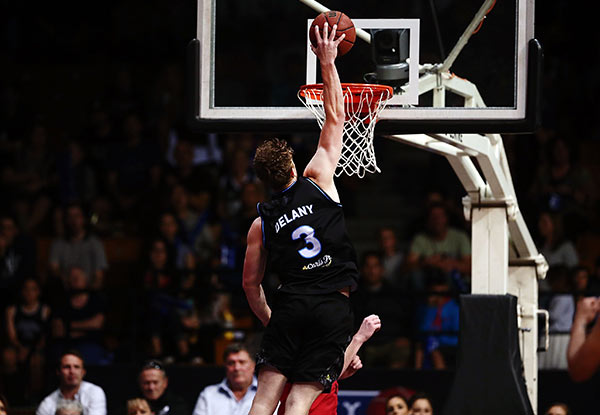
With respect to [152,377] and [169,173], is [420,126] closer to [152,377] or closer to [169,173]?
[152,377]

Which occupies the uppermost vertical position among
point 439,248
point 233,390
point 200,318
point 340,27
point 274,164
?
point 340,27

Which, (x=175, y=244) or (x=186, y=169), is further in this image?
(x=186, y=169)

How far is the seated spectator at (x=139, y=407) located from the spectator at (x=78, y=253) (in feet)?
7.68

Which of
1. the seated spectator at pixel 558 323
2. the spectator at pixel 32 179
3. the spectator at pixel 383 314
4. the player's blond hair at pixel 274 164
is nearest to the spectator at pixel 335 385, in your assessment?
the player's blond hair at pixel 274 164

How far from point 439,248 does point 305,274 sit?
5863 mm

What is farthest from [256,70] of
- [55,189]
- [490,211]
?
[55,189]

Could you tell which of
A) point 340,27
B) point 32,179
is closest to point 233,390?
point 340,27

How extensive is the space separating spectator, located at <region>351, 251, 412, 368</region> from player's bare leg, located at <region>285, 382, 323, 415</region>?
186 inches

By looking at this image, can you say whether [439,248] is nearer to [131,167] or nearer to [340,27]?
[131,167]

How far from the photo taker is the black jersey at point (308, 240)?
224 inches

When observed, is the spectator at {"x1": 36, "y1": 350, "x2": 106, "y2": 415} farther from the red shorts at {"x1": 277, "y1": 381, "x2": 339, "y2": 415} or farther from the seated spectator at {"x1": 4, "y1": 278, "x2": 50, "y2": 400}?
the red shorts at {"x1": 277, "y1": 381, "x2": 339, "y2": 415}

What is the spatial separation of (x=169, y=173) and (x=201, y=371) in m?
3.04

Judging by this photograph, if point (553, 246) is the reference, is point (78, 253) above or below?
below

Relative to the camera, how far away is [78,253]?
11.8m
